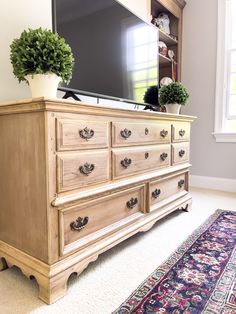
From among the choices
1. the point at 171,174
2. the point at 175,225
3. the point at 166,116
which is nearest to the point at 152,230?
the point at 175,225

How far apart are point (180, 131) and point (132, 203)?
2.92 ft

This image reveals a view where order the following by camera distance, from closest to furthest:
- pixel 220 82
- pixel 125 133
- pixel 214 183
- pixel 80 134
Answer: pixel 80 134 → pixel 125 133 → pixel 220 82 → pixel 214 183

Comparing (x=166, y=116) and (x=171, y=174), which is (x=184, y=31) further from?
(x=171, y=174)

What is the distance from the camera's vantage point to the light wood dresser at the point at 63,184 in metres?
1.09

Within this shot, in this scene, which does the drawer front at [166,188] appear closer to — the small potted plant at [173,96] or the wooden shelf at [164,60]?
the small potted plant at [173,96]

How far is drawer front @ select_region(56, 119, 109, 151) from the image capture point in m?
1.11

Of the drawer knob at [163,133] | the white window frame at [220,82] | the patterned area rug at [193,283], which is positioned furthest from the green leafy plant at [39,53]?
the white window frame at [220,82]

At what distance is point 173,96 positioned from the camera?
222cm

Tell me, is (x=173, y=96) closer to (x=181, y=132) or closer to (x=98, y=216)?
(x=181, y=132)

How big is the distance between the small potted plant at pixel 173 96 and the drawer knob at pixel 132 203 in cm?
99

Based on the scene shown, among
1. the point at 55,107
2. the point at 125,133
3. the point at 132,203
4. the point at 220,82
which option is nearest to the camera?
the point at 55,107

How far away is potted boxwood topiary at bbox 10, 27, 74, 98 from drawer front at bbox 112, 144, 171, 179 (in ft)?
1.65

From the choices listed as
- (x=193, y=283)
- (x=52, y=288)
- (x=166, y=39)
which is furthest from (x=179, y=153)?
(x=166, y=39)

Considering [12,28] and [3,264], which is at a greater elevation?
[12,28]
